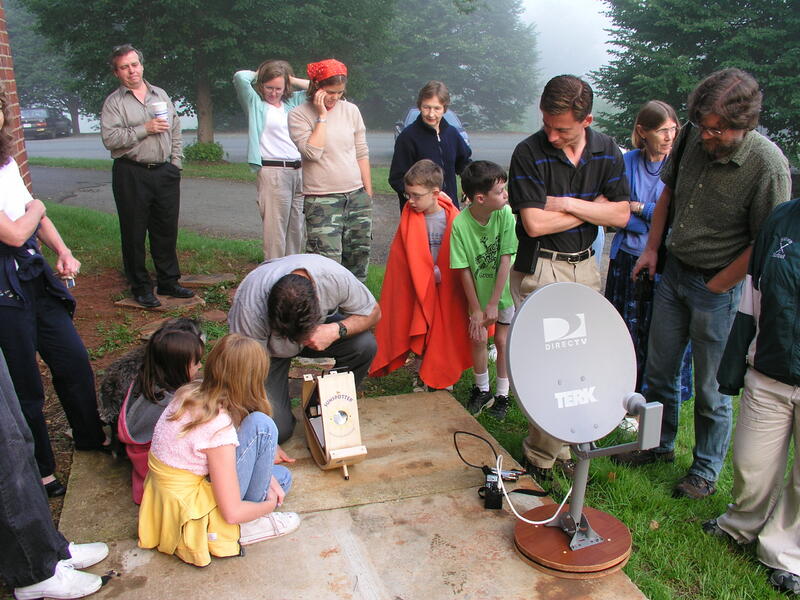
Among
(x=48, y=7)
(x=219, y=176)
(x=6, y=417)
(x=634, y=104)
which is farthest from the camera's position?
(x=48, y=7)

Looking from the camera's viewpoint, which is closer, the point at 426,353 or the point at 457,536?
the point at 457,536

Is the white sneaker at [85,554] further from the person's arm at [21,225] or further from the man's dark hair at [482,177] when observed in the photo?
the man's dark hair at [482,177]

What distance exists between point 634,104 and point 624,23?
1618 mm

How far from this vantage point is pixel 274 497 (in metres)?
2.70

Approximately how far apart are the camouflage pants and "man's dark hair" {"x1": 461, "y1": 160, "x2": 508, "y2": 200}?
4.94ft

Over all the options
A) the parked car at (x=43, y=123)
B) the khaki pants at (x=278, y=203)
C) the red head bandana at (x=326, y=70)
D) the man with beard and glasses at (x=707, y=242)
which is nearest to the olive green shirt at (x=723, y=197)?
the man with beard and glasses at (x=707, y=242)

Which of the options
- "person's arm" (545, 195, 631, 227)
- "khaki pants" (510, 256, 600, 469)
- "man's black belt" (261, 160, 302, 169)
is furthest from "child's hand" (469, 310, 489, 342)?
"man's black belt" (261, 160, 302, 169)

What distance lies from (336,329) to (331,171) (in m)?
1.90

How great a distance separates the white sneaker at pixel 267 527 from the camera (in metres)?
2.62

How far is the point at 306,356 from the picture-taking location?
12.4 feet

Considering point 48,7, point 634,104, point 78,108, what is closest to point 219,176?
point 48,7

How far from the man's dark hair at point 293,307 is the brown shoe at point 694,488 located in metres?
1.93

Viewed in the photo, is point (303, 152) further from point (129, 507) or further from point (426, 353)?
point (129, 507)

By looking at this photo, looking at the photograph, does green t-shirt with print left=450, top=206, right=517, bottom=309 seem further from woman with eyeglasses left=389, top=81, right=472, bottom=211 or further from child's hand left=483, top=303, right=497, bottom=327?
woman with eyeglasses left=389, top=81, right=472, bottom=211
